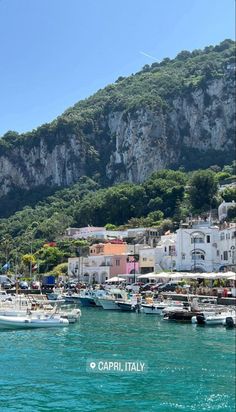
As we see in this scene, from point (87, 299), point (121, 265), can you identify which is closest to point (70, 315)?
point (87, 299)

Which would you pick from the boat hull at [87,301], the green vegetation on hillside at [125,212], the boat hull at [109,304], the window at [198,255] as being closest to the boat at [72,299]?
the boat hull at [87,301]

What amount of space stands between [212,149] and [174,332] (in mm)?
86456

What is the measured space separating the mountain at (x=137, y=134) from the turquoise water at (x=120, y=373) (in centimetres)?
8144

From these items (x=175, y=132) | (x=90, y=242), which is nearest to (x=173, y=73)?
(x=175, y=132)

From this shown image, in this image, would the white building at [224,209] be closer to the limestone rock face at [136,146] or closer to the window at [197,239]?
the window at [197,239]

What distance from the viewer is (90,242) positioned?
64.8 meters

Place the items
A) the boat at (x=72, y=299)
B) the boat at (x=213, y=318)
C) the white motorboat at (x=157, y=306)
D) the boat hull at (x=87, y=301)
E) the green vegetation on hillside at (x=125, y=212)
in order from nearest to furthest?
the boat at (x=213, y=318), the white motorboat at (x=157, y=306), the boat hull at (x=87, y=301), the boat at (x=72, y=299), the green vegetation on hillside at (x=125, y=212)

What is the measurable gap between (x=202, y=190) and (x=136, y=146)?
1509 inches

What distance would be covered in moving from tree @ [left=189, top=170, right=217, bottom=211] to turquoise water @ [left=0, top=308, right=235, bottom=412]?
46572 millimetres

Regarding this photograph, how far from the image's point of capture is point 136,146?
10712cm

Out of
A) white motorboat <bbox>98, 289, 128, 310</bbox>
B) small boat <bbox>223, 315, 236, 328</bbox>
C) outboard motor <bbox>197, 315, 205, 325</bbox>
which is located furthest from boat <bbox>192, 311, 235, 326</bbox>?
white motorboat <bbox>98, 289, 128, 310</bbox>

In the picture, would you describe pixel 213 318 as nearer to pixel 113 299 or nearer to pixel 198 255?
pixel 113 299

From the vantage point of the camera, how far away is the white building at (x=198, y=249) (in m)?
44.9

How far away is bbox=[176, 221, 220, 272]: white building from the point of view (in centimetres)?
4491
